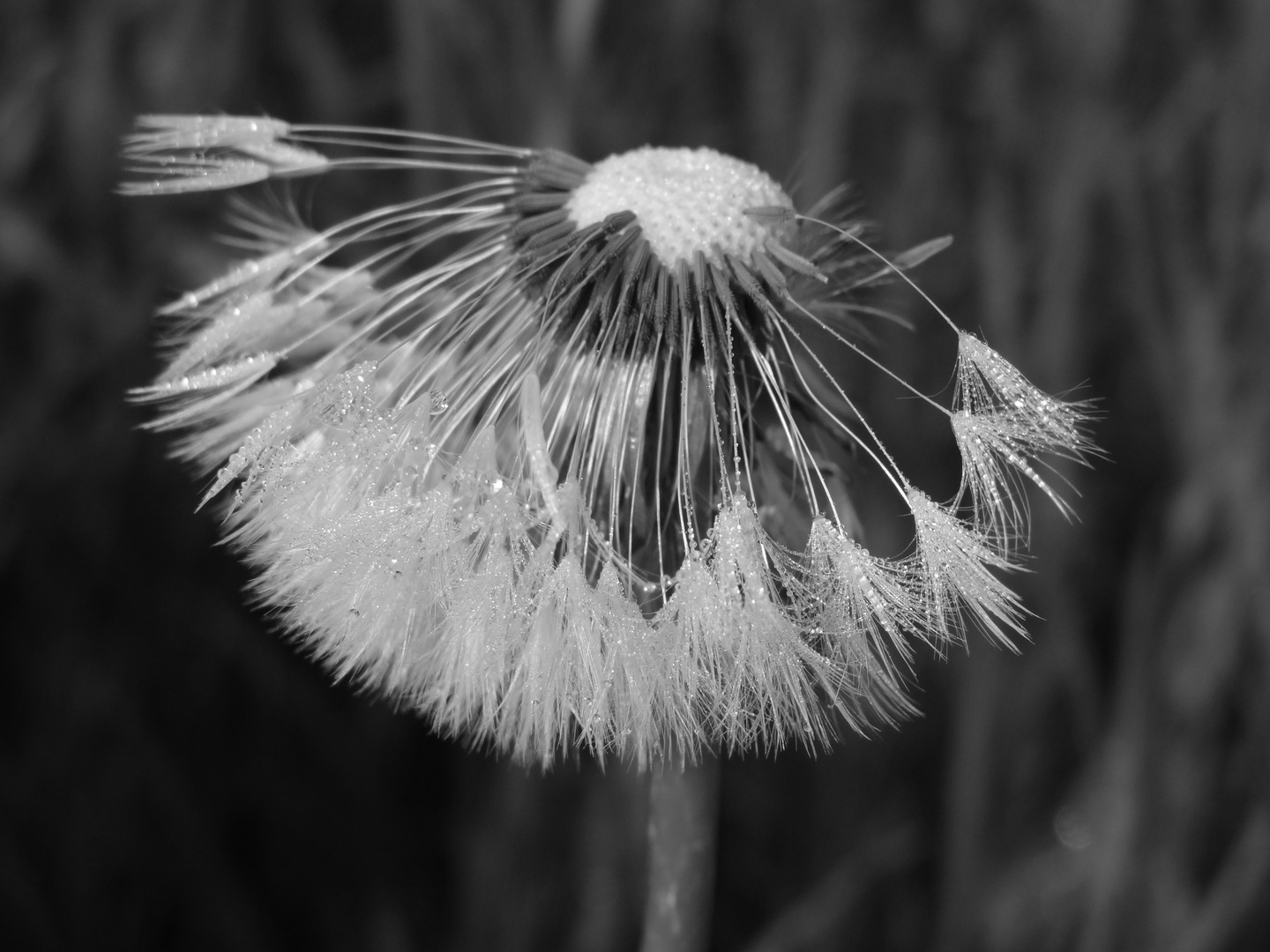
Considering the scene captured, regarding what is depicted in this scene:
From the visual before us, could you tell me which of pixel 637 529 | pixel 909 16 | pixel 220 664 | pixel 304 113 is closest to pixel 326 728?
pixel 220 664

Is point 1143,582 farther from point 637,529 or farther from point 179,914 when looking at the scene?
point 179,914

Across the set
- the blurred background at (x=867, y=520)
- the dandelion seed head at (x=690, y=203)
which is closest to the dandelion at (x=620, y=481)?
the dandelion seed head at (x=690, y=203)

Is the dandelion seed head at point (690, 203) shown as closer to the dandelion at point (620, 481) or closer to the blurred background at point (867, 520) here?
the dandelion at point (620, 481)

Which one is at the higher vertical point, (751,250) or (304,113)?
(304,113)

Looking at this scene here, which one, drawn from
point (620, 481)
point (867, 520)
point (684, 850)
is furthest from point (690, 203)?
point (867, 520)

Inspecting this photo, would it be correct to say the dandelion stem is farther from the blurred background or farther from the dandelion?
the blurred background

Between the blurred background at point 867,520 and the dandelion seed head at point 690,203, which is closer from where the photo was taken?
the dandelion seed head at point 690,203
